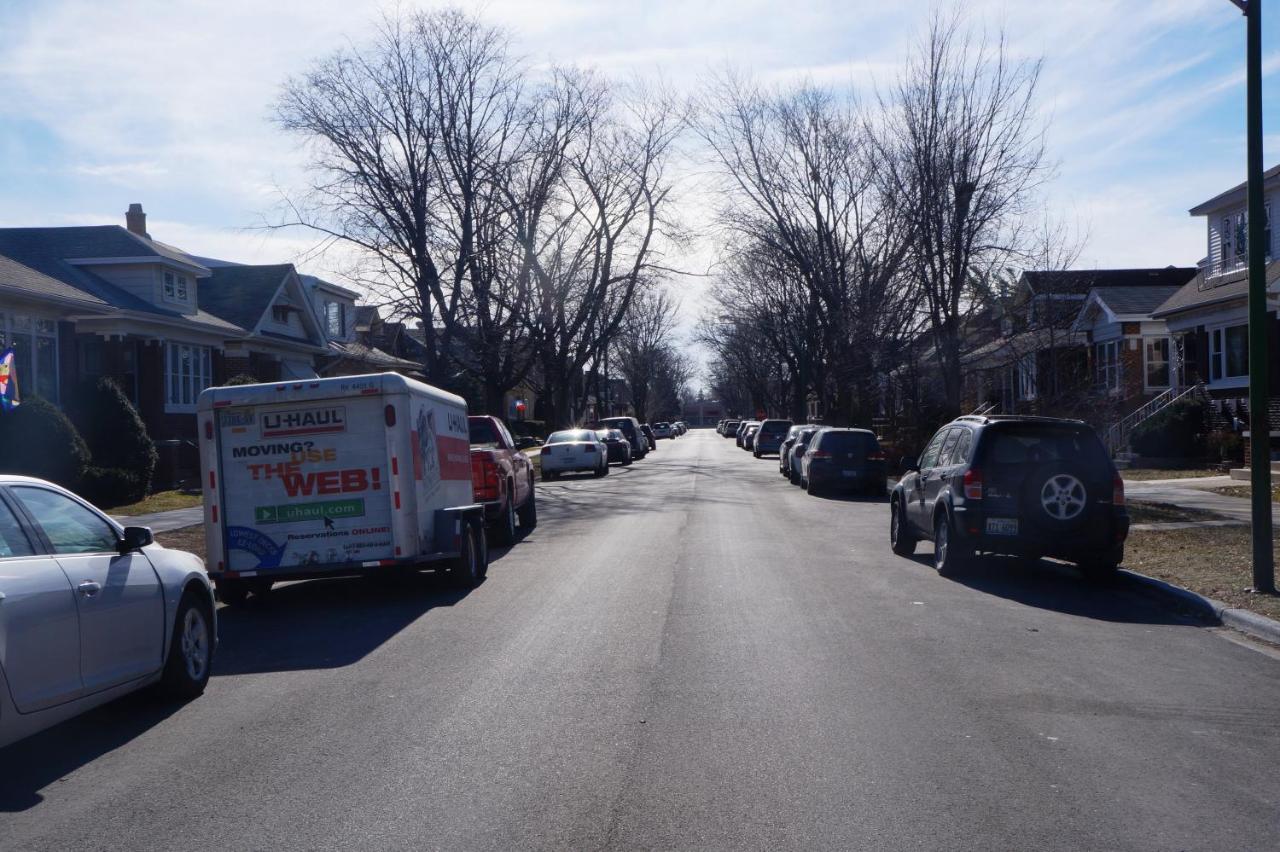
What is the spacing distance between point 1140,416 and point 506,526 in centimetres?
2517

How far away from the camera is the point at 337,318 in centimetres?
5447

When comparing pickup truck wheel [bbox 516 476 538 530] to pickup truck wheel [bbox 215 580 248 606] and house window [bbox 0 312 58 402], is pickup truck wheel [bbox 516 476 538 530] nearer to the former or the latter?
pickup truck wheel [bbox 215 580 248 606]

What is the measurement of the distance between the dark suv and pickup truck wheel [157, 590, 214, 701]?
26.4 ft

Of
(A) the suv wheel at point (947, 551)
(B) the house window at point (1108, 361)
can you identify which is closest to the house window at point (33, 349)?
(A) the suv wheel at point (947, 551)

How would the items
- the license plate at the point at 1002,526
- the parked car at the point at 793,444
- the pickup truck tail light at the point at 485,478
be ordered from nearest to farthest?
the license plate at the point at 1002,526, the pickup truck tail light at the point at 485,478, the parked car at the point at 793,444

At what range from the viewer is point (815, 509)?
23844 millimetres

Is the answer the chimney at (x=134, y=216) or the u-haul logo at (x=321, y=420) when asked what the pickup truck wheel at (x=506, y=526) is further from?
the chimney at (x=134, y=216)

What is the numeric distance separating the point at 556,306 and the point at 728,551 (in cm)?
3069

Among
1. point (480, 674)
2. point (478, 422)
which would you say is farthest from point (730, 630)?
point (478, 422)

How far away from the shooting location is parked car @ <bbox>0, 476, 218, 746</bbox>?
5.98m

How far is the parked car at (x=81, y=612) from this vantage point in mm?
5977

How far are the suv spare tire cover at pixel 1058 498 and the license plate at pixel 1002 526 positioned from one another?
19 centimetres

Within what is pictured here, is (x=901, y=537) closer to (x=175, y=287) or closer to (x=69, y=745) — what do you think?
(x=69, y=745)

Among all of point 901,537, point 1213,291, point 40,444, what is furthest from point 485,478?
point 1213,291
